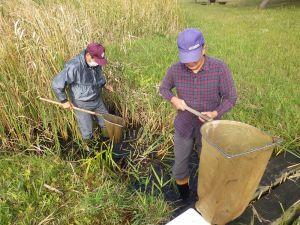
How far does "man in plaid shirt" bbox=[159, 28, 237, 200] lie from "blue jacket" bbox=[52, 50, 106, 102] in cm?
125

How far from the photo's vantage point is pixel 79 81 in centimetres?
367

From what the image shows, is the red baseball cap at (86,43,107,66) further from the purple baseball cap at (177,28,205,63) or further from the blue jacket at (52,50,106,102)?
the purple baseball cap at (177,28,205,63)

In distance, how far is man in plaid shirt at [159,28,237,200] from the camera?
7.79 feet

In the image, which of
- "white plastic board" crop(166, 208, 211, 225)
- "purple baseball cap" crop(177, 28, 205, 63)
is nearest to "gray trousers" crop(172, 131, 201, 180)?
"white plastic board" crop(166, 208, 211, 225)

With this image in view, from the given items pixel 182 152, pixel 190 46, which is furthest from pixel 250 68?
pixel 190 46

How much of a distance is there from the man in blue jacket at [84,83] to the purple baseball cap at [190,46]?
1.35 meters

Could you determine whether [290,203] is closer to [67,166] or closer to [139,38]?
[67,166]

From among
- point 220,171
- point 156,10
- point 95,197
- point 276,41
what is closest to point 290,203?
point 220,171

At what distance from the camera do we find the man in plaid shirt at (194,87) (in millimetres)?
2375

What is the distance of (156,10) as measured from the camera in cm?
748

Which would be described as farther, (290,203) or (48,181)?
(48,181)

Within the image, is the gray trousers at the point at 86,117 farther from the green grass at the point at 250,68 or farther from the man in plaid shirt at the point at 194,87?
the man in plaid shirt at the point at 194,87

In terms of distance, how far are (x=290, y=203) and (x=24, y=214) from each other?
2.12 metres

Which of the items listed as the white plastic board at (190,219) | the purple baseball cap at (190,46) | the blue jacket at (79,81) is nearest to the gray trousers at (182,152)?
the white plastic board at (190,219)
